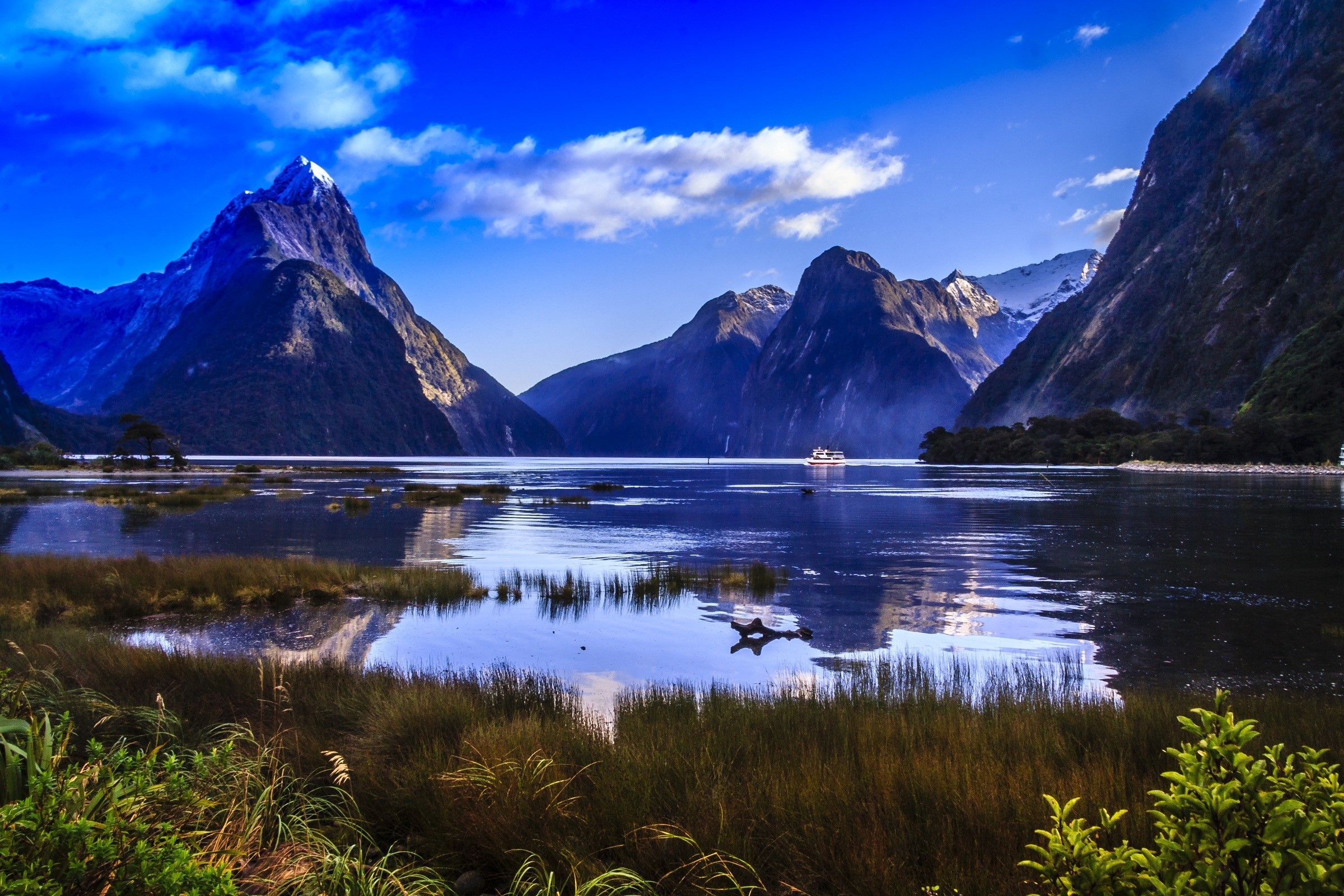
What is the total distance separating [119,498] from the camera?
185 feet

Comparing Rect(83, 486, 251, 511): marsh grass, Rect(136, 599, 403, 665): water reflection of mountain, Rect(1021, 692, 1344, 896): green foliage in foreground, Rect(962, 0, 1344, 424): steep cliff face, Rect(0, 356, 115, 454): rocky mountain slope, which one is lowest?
Rect(136, 599, 403, 665): water reflection of mountain

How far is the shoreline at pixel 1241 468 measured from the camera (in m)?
106

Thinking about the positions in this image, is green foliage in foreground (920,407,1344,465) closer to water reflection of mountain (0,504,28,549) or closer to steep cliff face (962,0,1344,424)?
steep cliff face (962,0,1344,424)

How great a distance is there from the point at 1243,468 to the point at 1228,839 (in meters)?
148

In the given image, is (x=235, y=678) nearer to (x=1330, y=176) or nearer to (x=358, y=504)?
(x=358, y=504)

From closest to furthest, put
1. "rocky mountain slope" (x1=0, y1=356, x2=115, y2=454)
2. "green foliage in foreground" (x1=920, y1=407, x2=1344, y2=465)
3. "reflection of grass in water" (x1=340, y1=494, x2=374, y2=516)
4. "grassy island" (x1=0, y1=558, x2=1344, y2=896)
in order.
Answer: "grassy island" (x1=0, y1=558, x2=1344, y2=896)
"reflection of grass in water" (x1=340, y1=494, x2=374, y2=516)
"green foliage in foreground" (x1=920, y1=407, x2=1344, y2=465)
"rocky mountain slope" (x1=0, y1=356, x2=115, y2=454)

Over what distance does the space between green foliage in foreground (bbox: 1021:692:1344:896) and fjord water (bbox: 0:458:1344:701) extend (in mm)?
9545

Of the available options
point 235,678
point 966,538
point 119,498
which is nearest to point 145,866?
point 235,678

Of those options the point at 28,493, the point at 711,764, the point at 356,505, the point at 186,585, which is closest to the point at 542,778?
the point at 711,764

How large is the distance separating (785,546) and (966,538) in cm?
946

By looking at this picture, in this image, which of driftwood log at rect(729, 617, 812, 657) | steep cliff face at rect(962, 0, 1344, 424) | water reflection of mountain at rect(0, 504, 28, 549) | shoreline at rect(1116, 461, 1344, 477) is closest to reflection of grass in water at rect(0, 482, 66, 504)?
water reflection of mountain at rect(0, 504, 28, 549)

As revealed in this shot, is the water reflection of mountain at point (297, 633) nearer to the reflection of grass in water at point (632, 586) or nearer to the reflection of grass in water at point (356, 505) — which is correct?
the reflection of grass in water at point (632, 586)

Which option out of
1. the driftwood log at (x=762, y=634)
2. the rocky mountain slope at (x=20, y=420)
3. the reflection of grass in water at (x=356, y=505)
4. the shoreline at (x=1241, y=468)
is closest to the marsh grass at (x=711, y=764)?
the driftwood log at (x=762, y=634)

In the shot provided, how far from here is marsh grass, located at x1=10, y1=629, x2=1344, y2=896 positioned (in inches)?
215
